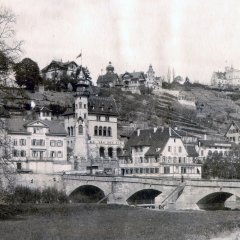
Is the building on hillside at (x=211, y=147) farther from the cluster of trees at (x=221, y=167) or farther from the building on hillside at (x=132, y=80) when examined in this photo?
the building on hillside at (x=132, y=80)

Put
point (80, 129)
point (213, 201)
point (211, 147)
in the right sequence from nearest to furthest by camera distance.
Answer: point (213, 201)
point (80, 129)
point (211, 147)

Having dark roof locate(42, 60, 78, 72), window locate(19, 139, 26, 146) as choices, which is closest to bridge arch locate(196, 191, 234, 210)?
window locate(19, 139, 26, 146)

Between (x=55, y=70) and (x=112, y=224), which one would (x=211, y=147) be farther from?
(x=112, y=224)

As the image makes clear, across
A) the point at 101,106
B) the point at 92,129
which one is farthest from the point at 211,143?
the point at 92,129

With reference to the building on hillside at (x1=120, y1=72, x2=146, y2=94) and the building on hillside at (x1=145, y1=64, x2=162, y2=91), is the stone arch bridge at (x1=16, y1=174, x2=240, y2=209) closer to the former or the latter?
the building on hillside at (x1=120, y1=72, x2=146, y2=94)

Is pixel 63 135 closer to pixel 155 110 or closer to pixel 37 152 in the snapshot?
pixel 37 152

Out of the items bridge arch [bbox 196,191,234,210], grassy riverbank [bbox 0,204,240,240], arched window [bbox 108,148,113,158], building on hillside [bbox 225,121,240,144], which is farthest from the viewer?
building on hillside [bbox 225,121,240,144]
